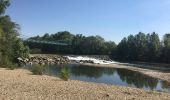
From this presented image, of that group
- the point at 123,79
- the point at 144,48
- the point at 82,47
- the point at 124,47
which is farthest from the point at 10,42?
the point at 82,47

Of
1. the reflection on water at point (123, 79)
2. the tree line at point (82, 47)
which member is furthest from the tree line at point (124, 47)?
the reflection on water at point (123, 79)

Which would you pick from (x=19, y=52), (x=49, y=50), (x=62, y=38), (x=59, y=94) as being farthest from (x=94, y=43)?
(x=59, y=94)

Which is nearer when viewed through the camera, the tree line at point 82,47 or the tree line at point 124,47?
the tree line at point 124,47

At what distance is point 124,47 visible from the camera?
384 feet

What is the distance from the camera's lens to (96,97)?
1733cm

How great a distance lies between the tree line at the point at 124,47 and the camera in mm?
103787

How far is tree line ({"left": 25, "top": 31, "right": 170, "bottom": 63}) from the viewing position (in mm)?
103787

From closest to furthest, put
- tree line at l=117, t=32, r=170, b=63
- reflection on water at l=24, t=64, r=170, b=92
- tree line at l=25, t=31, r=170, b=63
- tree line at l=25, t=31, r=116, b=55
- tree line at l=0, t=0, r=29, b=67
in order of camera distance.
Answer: reflection on water at l=24, t=64, r=170, b=92, tree line at l=0, t=0, r=29, b=67, tree line at l=117, t=32, r=170, b=63, tree line at l=25, t=31, r=170, b=63, tree line at l=25, t=31, r=116, b=55

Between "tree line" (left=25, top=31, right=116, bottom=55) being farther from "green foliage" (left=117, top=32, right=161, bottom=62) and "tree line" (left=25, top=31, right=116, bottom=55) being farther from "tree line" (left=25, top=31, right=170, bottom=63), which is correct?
"green foliage" (left=117, top=32, right=161, bottom=62)

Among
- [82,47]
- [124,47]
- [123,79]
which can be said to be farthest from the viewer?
[82,47]

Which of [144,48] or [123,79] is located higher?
[144,48]

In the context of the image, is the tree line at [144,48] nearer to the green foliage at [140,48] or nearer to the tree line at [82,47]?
the green foliage at [140,48]

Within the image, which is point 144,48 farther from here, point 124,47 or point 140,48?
point 124,47

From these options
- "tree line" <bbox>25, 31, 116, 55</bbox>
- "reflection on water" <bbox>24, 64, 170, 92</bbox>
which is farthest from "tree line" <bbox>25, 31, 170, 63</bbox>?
"reflection on water" <bbox>24, 64, 170, 92</bbox>
